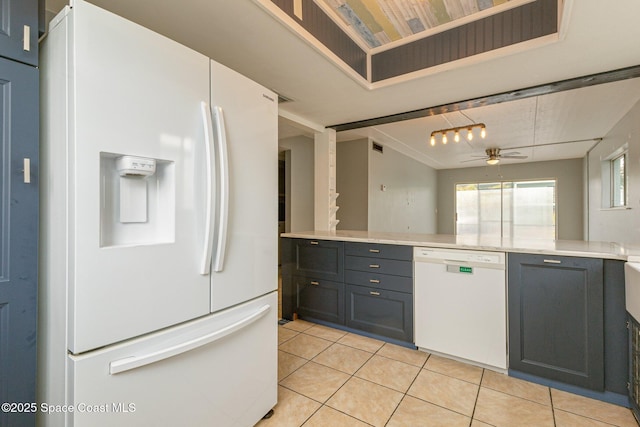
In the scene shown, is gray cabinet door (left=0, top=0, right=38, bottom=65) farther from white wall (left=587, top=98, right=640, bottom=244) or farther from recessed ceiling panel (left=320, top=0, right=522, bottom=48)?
white wall (left=587, top=98, right=640, bottom=244)

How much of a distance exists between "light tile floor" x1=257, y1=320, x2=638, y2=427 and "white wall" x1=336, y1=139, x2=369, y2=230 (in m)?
2.76

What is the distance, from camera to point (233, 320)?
4.60 ft

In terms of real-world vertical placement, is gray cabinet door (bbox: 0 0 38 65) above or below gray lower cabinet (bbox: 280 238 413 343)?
above

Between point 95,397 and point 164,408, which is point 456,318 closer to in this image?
point 164,408

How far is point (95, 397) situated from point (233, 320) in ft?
1.83

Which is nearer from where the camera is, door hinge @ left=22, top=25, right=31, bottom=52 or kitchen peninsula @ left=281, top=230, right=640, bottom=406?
door hinge @ left=22, top=25, right=31, bottom=52

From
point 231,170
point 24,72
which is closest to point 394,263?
point 231,170

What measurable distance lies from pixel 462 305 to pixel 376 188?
10.4 feet

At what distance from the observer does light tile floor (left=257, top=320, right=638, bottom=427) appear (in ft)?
5.42

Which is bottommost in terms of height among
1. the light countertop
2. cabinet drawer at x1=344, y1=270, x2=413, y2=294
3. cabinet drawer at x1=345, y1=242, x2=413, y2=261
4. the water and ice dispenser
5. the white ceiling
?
cabinet drawer at x1=344, y1=270, x2=413, y2=294

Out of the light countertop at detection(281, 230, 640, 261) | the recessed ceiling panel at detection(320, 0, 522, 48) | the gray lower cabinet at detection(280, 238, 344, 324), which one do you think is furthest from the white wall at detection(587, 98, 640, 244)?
the gray lower cabinet at detection(280, 238, 344, 324)

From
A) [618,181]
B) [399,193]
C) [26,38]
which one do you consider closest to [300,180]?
[399,193]

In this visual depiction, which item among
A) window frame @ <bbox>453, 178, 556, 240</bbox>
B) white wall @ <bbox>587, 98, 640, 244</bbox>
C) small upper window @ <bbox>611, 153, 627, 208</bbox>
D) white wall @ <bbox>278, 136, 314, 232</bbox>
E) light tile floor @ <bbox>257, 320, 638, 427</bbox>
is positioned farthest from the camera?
window frame @ <bbox>453, 178, 556, 240</bbox>

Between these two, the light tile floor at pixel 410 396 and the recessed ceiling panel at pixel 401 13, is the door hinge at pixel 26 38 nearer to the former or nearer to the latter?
the recessed ceiling panel at pixel 401 13
